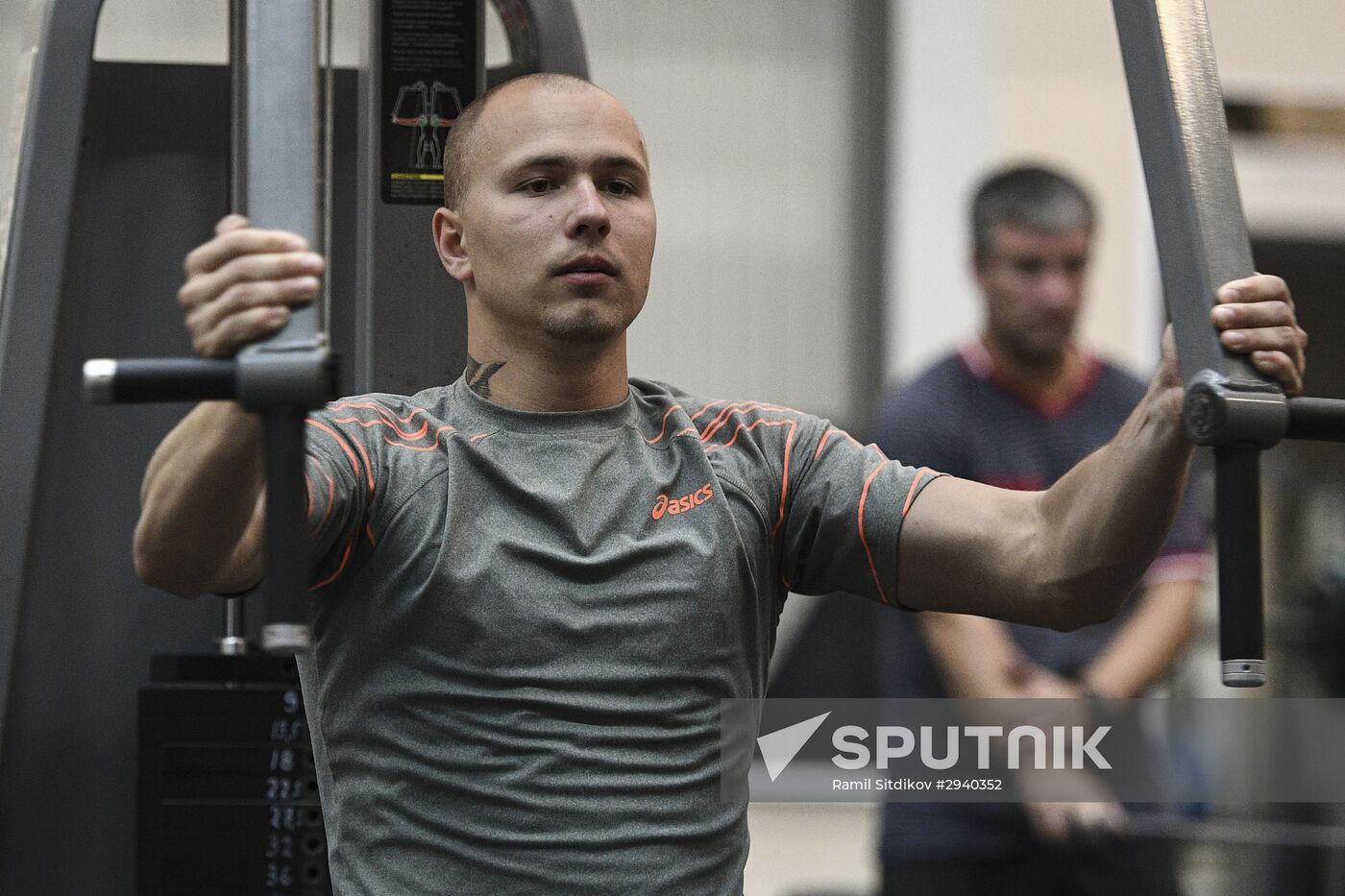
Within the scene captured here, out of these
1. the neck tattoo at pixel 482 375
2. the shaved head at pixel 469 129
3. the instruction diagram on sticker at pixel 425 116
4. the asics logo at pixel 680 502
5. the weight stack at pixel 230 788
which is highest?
the instruction diagram on sticker at pixel 425 116

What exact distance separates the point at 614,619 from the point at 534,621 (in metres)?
0.07

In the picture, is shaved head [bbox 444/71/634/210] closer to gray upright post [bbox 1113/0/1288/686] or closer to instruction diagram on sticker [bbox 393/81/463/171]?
instruction diagram on sticker [bbox 393/81/463/171]

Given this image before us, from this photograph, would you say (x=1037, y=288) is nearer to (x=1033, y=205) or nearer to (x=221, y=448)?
(x=1033, y=205)

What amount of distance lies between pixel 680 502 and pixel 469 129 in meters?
0.43

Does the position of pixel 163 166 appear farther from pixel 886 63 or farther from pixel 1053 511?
pixel 886 63

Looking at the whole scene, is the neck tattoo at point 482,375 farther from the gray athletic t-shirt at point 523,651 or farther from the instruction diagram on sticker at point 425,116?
the instruction diagram on sticker at point 425,116

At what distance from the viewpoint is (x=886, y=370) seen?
4969 mm

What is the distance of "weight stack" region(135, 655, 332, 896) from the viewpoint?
2.27 metres

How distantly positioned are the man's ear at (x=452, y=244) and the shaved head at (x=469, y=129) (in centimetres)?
1

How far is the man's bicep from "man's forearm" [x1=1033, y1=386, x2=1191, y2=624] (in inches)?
0.8

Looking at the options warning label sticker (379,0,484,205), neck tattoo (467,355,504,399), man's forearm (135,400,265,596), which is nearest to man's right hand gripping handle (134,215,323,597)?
man's forearm (135,400,265,596)

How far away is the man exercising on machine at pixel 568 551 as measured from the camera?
5.21 feet

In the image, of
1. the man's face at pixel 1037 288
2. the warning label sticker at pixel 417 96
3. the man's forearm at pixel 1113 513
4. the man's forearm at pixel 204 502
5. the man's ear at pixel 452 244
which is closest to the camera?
the man's forearm at pixel 204 502

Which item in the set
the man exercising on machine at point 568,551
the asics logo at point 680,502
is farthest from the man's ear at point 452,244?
the asics logo at point 680,502
